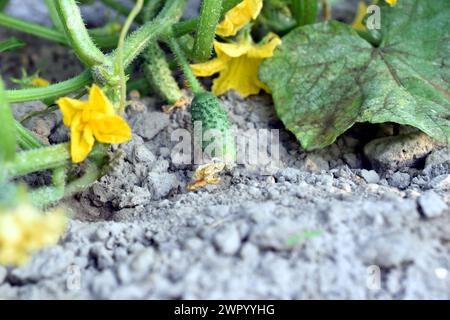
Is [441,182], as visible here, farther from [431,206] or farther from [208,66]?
[208,66]

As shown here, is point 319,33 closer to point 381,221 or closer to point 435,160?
point 435,160

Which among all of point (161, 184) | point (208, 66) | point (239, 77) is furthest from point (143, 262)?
point (239, 77)

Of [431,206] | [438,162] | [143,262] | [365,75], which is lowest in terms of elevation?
[143,262]

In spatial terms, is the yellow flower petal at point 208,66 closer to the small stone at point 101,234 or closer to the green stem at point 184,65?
the green stem at point 184,65

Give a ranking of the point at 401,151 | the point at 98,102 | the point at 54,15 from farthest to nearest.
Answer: the point at 54,15 < the point at 401,151 < the point at 98,102

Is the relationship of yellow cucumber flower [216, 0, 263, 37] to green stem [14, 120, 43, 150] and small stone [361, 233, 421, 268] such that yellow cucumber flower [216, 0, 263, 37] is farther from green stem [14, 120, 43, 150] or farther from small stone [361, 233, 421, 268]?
small stone [361, 233, 421, 268]

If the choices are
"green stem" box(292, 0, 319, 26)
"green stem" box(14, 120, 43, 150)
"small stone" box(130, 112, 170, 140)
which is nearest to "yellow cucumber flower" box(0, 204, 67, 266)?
"green stem" box(14, 120, 43, 150)

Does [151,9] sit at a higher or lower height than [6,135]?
higher

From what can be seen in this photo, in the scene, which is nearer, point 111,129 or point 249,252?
point 249,252
